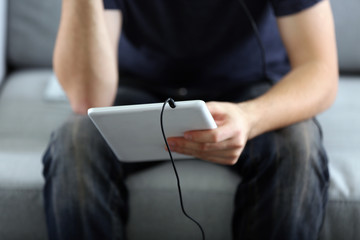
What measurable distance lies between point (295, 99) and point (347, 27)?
0.61 meters

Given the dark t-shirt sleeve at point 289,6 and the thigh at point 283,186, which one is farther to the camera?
the dark t-shirt sleeve at point 289,6

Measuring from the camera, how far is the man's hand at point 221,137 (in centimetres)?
80

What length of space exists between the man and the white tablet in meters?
0.03

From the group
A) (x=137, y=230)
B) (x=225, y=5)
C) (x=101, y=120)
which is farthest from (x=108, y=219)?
(x=225, y=5)

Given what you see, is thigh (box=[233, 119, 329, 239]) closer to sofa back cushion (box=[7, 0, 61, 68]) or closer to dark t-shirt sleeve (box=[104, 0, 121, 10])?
dark t-shirt sleeve (box=[104, 0, 121, 10])

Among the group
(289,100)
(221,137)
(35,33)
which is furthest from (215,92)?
(35,33)

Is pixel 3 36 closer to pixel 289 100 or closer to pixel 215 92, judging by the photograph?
pixel 215 92

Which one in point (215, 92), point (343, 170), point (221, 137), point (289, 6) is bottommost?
point (343, 170)

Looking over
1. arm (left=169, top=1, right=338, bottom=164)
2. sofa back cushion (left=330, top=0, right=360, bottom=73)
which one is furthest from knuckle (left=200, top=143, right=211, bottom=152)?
sofa back cushion (left=330, top=0, right=360, bottom=73)

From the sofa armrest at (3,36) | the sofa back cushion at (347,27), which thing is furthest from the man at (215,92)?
the sofa armrest at (3,36)

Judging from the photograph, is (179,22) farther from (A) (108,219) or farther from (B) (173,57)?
(A) (108,219)

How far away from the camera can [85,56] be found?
1014mm

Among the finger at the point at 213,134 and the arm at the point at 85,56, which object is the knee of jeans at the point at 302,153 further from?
the arm at the point at 85,56

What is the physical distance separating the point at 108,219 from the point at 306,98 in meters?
0.46
